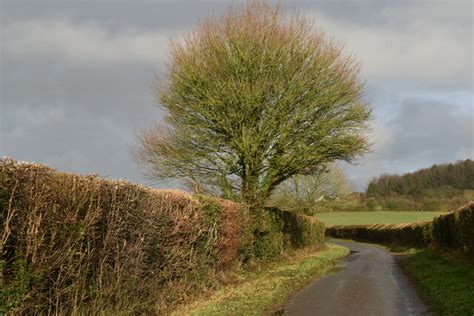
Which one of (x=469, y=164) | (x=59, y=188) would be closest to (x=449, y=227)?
A: (x=59, y=188)

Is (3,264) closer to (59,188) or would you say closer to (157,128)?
(59,188)

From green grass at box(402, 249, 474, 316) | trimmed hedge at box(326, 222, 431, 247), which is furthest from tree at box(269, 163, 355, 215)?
green grass at box(402, 249, 474, 316)

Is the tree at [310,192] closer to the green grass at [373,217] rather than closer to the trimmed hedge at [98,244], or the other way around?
the green grass at [373,217]

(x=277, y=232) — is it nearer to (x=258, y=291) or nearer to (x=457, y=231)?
(x=457, y=231)

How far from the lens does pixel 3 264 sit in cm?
599

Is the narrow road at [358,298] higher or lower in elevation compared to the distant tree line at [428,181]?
lower

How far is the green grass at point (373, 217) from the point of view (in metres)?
80.2

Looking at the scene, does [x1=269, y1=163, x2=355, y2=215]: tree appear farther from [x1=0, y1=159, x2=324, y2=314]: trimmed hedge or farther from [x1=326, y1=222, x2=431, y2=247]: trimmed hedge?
[x1=0, y1=159, x2=324, y2=314]: trimmed hedge

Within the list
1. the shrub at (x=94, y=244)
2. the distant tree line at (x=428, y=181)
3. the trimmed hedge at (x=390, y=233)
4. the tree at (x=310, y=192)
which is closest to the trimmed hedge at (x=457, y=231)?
the trimmed hedge at (x=390, y=233)

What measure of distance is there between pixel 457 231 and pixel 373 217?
68651 mm

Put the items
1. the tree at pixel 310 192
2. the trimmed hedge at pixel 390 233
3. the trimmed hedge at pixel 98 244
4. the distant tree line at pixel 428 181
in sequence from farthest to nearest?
the distant tree line at pixel 428 181 → the tree at pixel 310 192 → the trimmed hedge at pixel 390 233 → the trimmed hedge at pixel 98 244

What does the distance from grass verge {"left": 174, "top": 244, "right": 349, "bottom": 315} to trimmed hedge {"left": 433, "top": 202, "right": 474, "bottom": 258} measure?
5931mm

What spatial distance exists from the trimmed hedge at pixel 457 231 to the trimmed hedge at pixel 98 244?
10566 millimetres

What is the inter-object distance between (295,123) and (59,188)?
1640cm
